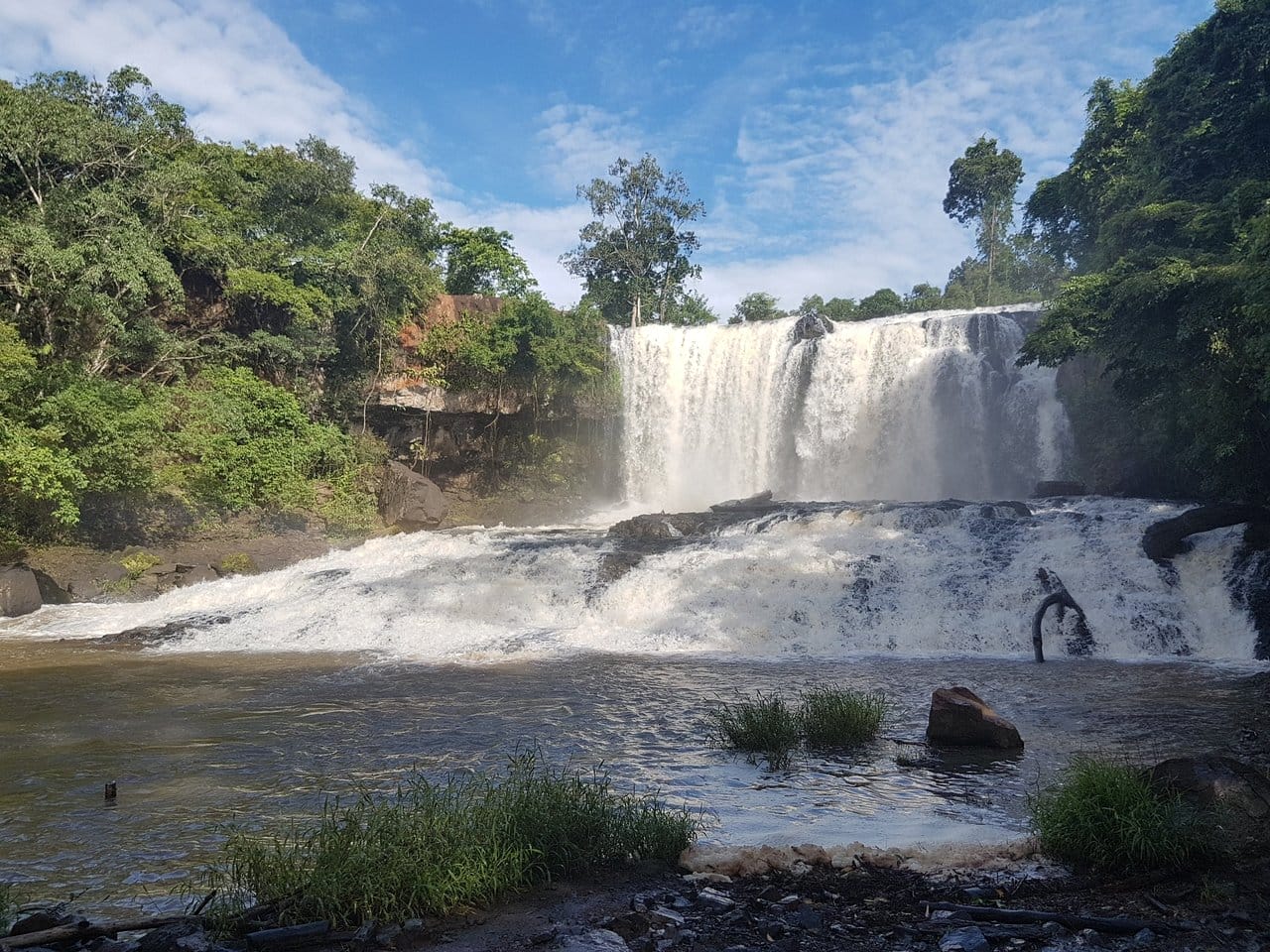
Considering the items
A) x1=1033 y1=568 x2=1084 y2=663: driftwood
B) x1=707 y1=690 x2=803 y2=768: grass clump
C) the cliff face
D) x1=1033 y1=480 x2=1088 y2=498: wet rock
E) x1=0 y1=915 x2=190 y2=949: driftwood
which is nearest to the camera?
x1=0 y1=915 x2=190 y2=949: driftwood

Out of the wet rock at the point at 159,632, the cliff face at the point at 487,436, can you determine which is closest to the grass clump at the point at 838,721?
the wet rock at the point at 159,632

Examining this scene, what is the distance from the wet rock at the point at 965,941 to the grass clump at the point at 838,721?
439 centimetres

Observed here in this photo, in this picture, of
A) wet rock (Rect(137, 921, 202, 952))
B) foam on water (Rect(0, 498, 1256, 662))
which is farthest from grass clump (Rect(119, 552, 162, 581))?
wet rock (Rect(137, 921, 202, 952))

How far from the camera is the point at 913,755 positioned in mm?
8367

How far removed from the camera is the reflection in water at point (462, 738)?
6371mm

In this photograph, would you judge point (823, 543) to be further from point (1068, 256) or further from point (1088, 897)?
point (1068, 256)

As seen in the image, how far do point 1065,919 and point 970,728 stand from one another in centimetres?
443

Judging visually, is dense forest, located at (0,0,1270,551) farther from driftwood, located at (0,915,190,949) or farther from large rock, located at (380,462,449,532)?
driftwood, located at (0,915,190,949)

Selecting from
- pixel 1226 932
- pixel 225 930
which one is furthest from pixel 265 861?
pixel 1226 932

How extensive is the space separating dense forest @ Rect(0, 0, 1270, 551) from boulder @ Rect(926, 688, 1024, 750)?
29.9ft

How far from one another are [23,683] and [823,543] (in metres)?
14.8

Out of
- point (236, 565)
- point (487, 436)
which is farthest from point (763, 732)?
point (487, 436)

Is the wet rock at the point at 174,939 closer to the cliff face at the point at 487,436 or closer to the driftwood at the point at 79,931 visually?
the driftwood at the point at 79,931

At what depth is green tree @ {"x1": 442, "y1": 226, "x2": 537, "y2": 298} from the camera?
40.4 meters
